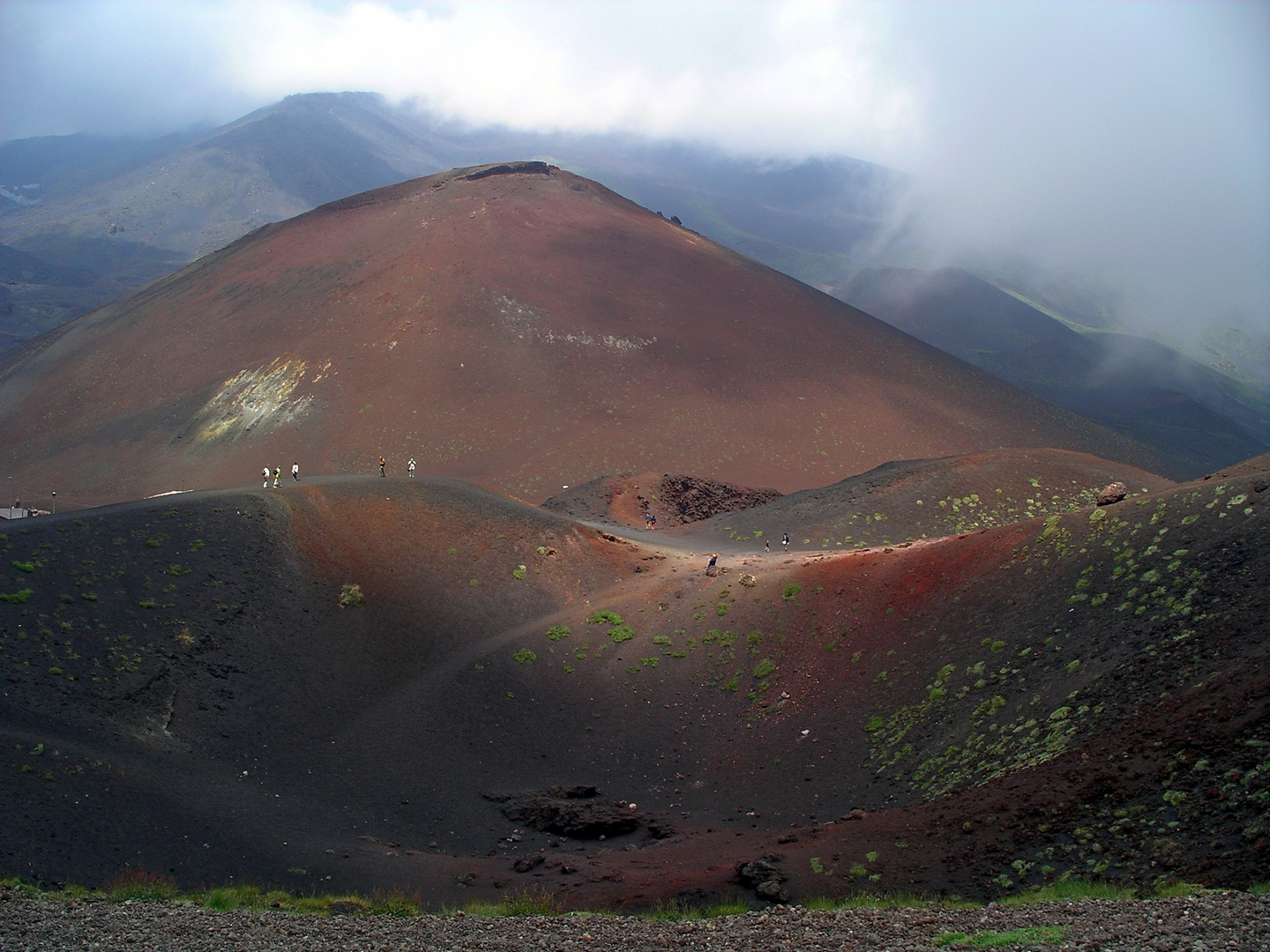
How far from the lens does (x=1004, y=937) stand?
31.2 feet

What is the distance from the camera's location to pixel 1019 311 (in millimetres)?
170375

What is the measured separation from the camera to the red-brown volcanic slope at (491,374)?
60.3 meters

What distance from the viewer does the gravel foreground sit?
937 centimetres

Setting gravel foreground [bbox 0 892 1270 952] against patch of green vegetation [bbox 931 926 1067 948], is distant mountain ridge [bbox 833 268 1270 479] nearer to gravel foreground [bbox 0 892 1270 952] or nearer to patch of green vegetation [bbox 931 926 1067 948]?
gravel foreground [bbox 0 892 1270 952]

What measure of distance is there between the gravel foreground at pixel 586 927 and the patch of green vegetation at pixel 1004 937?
0.28ft

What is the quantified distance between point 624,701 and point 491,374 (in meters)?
45.4

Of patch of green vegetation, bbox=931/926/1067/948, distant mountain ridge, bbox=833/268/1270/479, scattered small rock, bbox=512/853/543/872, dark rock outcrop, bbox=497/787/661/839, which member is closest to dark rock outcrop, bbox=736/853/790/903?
patch of green vegetation, bbox=931/926/1067/948

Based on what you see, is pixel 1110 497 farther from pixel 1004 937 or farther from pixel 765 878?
pixel 1004 937

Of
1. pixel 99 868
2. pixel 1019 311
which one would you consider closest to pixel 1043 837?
pixel 99 868

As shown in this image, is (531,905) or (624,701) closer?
(531,905)

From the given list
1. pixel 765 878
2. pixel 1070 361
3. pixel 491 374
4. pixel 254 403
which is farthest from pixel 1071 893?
pixel 1070 361

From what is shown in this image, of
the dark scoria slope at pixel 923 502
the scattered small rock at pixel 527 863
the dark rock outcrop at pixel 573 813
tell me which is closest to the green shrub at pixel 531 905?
the scattered small rock at pixel 527 863

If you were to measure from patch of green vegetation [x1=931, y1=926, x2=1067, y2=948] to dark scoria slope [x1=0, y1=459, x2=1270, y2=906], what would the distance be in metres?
2.30

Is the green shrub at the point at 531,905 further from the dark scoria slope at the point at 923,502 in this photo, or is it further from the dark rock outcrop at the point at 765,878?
the dark scoria slope at the point at 923,502
